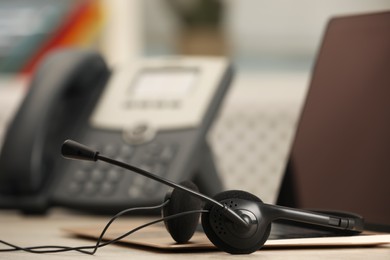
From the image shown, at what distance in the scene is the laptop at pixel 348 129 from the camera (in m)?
0.66

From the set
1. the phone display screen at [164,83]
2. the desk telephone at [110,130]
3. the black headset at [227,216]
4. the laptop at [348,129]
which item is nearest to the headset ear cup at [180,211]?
the black headset at [227,216]

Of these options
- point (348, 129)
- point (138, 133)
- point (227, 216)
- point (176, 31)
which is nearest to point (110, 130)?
point (138, 133)

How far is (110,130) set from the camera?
3.40 ft

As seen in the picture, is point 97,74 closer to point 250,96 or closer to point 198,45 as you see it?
point 250,96

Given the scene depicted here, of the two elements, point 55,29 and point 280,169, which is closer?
point 280,169

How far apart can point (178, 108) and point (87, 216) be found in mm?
179

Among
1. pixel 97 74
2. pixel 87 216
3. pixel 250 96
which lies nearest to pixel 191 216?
pixel 87 216

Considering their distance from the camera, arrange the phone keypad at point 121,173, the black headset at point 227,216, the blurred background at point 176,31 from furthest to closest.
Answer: the blurred background at point 176,31 → the phone keypad at point 121,173 → the black headset at point 227,216

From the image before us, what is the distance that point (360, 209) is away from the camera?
0.66 meters

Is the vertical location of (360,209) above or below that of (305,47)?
below

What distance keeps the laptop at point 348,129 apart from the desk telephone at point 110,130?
0.74 ft


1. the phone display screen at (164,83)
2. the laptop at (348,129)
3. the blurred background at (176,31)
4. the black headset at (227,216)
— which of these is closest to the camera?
the black headset at (227,216)

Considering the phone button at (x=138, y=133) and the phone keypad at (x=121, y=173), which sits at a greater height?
the phone button at (x=138, y=133)

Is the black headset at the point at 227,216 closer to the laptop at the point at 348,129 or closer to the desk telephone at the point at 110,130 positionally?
the laptop at the point at 348,129
